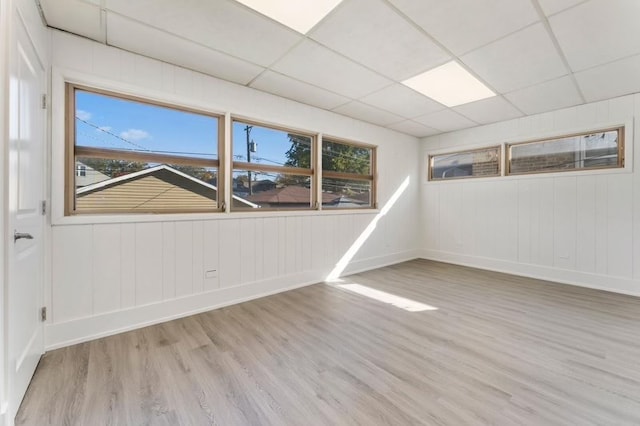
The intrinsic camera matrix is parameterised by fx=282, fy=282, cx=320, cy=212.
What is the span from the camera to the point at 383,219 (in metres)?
5.25

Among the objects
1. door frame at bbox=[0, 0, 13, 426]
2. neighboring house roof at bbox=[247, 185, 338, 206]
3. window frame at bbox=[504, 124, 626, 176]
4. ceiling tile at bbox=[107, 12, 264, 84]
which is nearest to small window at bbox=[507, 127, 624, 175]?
window frame at bbox=[504, 124, 626, 176]

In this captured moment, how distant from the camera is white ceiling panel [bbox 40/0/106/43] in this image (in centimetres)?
203

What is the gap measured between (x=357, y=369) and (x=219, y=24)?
113 inches

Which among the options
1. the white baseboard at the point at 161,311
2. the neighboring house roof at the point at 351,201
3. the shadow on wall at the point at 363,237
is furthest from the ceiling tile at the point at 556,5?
the white baseboard at the point at 161,311

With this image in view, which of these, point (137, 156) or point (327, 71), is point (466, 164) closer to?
point (327, 71)

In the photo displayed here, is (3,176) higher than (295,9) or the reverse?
the reverse

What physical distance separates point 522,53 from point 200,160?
3386mm

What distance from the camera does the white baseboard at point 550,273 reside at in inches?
146

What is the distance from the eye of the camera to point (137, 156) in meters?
2.69

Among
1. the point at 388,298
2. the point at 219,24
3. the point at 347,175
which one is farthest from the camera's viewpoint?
the point at 347,175

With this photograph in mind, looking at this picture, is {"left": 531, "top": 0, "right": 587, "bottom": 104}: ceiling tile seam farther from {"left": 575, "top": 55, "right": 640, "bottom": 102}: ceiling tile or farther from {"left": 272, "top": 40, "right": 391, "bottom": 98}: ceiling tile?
{"left": 272, "top": 40, "right": 391, "bottom": 98}: ceiling tile

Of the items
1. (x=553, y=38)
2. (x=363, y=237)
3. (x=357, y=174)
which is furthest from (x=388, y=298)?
(x=553, y=38)

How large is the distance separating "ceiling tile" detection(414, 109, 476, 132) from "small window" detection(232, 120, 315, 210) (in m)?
2.00

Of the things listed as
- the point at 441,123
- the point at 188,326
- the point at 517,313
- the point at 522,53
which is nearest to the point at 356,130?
the point at 441,123
